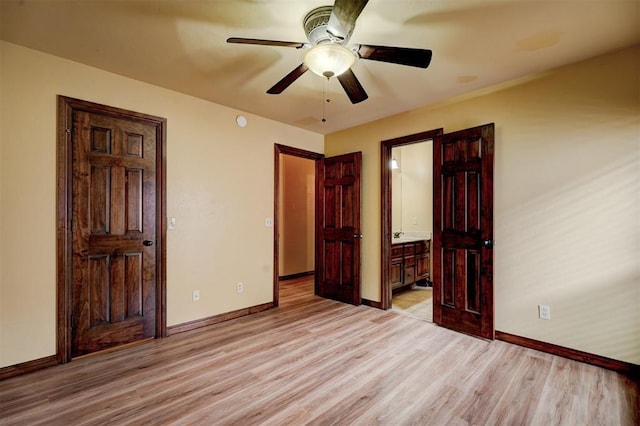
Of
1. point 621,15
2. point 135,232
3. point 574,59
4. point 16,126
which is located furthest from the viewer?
point 135,232

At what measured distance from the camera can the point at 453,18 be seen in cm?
196

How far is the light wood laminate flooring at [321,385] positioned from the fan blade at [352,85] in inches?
87.3

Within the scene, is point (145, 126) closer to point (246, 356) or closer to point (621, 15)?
point (246, 356)

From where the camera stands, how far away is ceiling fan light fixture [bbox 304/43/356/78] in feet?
5.65

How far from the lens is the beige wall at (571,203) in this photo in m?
2.32

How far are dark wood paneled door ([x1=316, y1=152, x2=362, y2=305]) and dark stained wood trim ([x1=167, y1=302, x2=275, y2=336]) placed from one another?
1001mm

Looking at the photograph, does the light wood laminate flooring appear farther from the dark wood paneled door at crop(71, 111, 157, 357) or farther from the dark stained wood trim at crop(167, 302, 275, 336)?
the dark wood paneled door at crop(71, 111, 157, 357)

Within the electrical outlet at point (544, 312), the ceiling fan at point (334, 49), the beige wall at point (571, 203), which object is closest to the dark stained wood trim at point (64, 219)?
the ceiling fan at point (334, 49)

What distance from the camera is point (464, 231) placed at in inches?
122

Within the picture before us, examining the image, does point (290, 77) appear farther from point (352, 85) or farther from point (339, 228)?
point (339, 228)

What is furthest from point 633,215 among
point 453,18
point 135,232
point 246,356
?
point 135,232

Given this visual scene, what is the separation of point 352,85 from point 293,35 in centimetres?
57

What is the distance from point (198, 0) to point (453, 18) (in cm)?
167

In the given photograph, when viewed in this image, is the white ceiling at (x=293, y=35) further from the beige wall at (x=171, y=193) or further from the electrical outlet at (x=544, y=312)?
the electrical outlet at (x=544, y=312)
